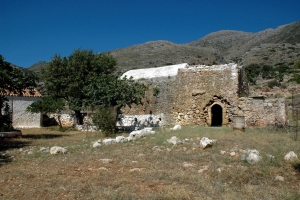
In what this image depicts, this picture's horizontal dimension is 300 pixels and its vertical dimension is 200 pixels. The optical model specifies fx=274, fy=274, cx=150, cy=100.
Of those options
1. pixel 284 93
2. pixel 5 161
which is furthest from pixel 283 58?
pixel 5 161

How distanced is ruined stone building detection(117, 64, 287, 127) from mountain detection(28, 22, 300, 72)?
24843 millimetres

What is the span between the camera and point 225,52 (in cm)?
7194

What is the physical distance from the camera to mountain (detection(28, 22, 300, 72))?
52250 mm

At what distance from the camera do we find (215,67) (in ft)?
60.7

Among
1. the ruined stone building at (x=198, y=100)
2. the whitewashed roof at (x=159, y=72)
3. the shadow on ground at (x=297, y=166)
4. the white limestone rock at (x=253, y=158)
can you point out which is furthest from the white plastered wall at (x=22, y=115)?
the shadow on ground at (x=297, y=166)

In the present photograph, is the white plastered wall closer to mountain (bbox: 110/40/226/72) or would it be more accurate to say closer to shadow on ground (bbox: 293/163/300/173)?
mountain (bbox: 110/40/226/72)

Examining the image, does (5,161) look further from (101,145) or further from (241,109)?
(241,109)

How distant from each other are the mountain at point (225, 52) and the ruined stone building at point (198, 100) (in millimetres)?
24843

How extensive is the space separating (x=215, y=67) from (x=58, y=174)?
13.9 metres

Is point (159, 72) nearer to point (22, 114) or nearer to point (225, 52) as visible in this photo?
point (22, 114)

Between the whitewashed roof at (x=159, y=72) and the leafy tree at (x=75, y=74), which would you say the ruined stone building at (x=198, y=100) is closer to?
the whitewashed roof at (x=159, y=72)

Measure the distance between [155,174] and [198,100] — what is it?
41.6 feet

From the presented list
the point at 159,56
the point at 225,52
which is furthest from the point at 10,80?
the point at 225,52

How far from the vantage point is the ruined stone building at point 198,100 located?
56.4ft
